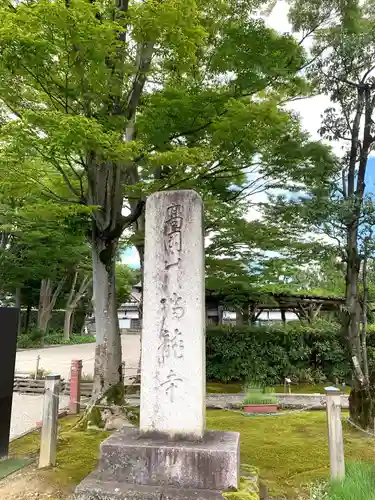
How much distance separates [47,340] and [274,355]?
80.0 feet

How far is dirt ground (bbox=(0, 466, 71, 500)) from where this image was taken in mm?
4406

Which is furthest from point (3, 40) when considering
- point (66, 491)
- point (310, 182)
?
point (310, 182)

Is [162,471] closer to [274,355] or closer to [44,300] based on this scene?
[274,355]

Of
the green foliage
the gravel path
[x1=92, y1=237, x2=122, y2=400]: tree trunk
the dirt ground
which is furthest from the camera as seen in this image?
the green foliage

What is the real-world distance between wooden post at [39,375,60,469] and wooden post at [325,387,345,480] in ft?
12.3

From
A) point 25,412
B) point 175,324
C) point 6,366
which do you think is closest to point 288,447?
point 175,324

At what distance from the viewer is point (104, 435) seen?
7.11 meters

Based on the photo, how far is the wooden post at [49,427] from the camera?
5.28 metres

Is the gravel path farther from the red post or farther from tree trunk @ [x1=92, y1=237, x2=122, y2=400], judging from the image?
tree trunk @ [x1=92, y1=237, x2=122, y2=400]

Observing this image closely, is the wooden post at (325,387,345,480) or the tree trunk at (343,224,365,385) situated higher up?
the tree trunk at (343,224,365,385)

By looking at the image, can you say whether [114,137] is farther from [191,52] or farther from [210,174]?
[210,174]

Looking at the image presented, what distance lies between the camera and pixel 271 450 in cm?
650

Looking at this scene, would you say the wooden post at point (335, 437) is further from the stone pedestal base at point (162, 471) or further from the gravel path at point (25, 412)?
the gravel path at point (25, 412)

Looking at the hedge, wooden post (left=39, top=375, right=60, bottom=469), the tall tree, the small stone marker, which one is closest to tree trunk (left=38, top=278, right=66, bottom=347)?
the hedge
